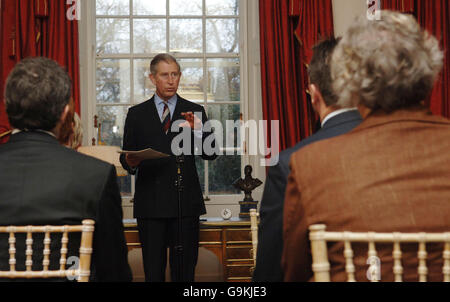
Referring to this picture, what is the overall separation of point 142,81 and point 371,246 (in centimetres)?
391

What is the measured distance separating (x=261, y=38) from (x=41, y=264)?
349cm

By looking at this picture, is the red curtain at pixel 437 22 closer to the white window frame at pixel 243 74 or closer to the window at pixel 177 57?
the white window frame at pixel 243 74

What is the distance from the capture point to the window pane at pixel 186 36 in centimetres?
479

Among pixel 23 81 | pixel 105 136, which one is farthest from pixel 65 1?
pixel 23 81

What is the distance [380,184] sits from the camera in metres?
1.09

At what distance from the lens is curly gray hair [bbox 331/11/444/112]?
1161 millimetres

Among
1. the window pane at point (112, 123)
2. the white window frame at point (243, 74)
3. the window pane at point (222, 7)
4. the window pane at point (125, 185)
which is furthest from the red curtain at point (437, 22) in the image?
the window pane at point (125, 185)

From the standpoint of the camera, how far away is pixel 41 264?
1.39 meters

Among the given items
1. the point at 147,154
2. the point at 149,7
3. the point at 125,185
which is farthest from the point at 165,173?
the point at 149,7

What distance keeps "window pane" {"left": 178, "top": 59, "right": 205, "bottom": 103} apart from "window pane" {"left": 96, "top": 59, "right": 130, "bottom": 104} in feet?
1.62

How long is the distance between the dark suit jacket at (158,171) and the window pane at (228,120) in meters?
1.43

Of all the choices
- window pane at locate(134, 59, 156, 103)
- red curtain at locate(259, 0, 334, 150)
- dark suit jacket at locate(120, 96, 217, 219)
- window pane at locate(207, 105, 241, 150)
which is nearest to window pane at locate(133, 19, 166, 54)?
window pane at locate(134, 59, 156, 103)

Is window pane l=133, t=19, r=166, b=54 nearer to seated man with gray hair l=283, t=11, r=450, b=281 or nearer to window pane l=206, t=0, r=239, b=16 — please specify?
window pane l=206, t=0, r=239, b=16

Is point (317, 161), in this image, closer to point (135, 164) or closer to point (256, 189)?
point (135, 164)
